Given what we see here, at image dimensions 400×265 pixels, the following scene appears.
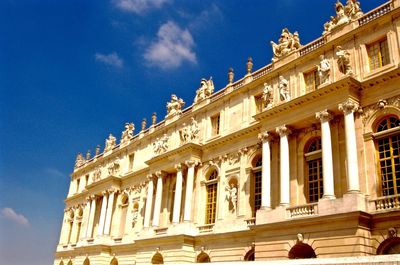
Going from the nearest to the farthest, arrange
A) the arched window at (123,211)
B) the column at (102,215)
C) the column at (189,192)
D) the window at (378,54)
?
the window at (378,54) → the column at (189,192) → the arched window at (123,211) → the column at (102,215)

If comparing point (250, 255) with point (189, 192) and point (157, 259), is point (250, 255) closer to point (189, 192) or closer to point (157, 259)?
point (189, 192)

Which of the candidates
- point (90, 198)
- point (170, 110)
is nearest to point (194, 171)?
point (170, 110)

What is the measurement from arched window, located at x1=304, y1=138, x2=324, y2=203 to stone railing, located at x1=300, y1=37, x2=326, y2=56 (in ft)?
19.0

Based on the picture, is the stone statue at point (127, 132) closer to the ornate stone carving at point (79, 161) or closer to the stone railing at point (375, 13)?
the ornate stone carving at point (79, 161)

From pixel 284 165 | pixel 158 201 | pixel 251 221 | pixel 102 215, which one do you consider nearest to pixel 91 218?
pixel 102 215

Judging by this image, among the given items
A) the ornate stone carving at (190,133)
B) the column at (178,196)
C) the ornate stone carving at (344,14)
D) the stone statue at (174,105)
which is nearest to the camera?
the ornate stone carving at (344,14)

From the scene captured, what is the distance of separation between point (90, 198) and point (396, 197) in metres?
35.5

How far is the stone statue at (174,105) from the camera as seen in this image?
126 feet

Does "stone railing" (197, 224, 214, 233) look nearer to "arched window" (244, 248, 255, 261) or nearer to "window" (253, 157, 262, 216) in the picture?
"window" (253, 157, 262, 216)

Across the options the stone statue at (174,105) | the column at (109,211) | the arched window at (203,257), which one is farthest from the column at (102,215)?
the arched window at (203,257)

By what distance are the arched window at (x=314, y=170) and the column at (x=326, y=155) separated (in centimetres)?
175

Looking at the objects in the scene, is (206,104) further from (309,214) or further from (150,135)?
(309,214)

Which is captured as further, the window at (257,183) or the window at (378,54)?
the window at (257,183)

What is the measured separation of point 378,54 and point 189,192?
16024 mm
